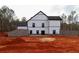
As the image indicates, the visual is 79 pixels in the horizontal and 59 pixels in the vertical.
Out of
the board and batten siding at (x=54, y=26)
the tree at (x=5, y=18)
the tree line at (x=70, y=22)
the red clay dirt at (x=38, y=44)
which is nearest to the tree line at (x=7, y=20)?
the tree at (x=5, y=18)

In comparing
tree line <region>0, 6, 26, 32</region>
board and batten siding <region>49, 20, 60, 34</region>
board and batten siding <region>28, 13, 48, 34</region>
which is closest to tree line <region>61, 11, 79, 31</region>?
board and batten siding <region>49, 20, 60, 34</region>

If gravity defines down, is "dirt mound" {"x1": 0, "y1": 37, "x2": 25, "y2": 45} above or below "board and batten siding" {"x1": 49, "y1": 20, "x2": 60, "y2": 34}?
below

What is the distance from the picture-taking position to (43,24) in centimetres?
142

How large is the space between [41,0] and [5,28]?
0.50 m

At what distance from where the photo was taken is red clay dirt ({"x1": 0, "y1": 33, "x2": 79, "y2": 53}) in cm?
142

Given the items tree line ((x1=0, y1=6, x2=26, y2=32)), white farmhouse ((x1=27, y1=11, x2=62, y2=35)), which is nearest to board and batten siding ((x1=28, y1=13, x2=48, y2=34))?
white farmhouse ((x1=27, y1=11, x2=62, y2=35))

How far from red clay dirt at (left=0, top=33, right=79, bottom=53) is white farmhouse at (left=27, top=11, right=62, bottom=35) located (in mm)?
67

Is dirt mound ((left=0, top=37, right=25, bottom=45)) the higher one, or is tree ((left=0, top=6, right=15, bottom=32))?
tree ((left=0, top=6, right=15, bottom=32))

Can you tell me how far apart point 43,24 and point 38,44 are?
0.76ft

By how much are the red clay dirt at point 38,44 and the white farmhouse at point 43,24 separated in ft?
0.22

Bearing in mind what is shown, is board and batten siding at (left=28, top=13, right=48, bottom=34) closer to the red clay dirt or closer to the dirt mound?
the red clay dirt

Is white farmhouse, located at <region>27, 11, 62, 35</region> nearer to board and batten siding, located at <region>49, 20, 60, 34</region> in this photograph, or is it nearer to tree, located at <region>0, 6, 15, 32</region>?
board and batten siding, located at <region>49, 20, 60, 34</region>

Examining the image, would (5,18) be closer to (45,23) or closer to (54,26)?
(45,23)
